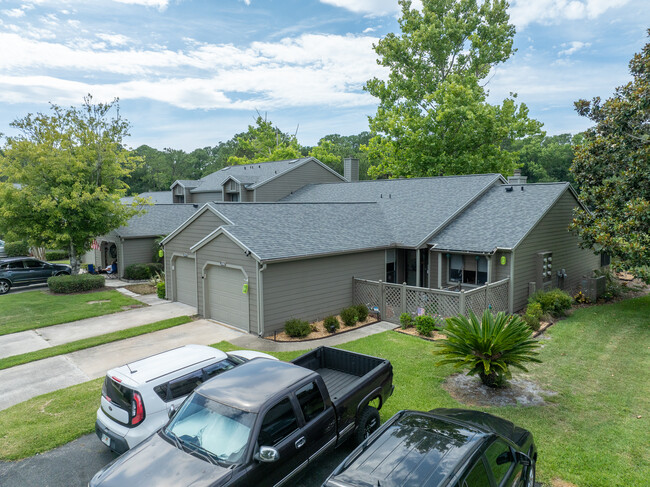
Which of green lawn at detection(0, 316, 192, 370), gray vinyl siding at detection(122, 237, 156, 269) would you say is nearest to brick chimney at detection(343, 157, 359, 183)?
gray vinyl siding at detection(122, 237, 156, 269)

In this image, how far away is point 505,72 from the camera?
39.3 metres

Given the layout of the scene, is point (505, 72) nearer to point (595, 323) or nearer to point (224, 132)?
point (595, 323)

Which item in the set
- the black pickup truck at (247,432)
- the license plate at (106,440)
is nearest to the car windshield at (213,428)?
the black pickup truck at (247,432)

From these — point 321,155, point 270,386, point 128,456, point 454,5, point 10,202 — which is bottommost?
point 128,456

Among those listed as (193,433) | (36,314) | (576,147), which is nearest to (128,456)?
(193,433)

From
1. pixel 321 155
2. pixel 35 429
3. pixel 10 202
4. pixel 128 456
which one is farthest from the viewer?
pixel 321 155

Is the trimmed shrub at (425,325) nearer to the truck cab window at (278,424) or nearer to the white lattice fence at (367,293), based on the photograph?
the white lattice fence at (367,293)

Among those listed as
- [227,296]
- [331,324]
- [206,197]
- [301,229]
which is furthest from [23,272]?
[331,324]

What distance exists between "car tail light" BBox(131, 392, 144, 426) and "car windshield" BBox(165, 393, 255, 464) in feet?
3.42

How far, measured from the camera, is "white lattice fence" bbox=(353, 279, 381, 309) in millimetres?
15516

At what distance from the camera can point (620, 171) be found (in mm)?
16328

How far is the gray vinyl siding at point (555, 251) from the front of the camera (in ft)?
52.2

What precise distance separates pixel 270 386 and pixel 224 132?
61620 mm

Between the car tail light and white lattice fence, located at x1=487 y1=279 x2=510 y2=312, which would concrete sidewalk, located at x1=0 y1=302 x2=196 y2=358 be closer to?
the car tail light
